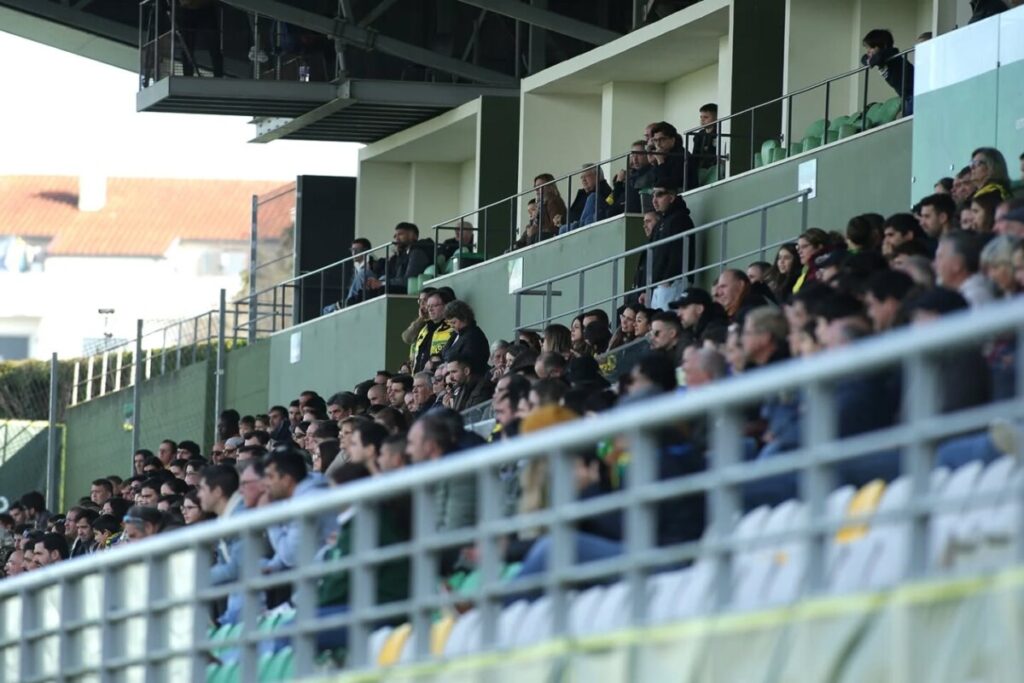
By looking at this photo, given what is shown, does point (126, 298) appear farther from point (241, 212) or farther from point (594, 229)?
point (594, 229)

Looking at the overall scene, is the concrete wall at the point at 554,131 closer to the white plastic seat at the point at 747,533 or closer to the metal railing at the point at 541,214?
the metal railing at the point at 541,214

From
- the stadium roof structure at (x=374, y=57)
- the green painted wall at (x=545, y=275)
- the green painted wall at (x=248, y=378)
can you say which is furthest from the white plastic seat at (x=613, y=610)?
the green painted wall at (x=248, y=378)

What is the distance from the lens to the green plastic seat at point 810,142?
16541 millimetres

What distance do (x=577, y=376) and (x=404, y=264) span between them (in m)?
11.2

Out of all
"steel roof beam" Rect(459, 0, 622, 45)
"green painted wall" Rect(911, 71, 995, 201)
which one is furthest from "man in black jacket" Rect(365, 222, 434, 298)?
"green painted wall" Rect(911, 71, 995, 201)

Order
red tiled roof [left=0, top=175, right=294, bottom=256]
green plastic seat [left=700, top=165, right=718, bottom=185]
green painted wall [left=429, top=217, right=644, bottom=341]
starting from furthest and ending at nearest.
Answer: red tiled roof [left=0, top=175, right=294, bottom=256]
green painted wall [left=429, top=217, right=644, bottom=341]
green plastic seat [left=700, top=165, right=718, bottom=185]

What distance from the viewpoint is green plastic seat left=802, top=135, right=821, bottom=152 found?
1654cm

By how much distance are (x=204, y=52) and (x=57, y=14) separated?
2834 millimetres

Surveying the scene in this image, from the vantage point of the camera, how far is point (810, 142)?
16.6m

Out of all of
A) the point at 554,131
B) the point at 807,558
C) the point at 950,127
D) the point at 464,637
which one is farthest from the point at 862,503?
the point at 554,131

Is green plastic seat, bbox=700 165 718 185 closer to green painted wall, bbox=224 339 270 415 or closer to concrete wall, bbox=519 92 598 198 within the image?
concrete wall, bbox=519 92 598 198

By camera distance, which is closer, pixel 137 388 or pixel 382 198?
pixel 137 388

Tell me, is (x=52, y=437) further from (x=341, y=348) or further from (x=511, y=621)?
(x=511, y=621)

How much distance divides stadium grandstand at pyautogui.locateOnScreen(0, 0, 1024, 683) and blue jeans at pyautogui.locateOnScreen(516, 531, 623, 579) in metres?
0.01
